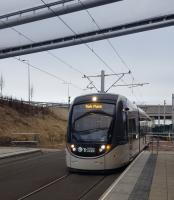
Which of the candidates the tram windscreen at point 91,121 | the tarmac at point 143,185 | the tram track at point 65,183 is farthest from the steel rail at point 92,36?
the tram track at point 65,183

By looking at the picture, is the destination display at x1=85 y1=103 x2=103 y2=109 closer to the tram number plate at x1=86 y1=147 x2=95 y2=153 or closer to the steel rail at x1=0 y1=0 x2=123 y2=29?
the tram number plate at x1=86 y1=147 x2=95 y2=153

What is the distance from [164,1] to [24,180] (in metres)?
16.0

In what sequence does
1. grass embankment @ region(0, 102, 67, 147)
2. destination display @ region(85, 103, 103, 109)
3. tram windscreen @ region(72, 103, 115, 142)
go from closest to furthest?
tram windscreen @ region(72, 103, 115, 142)
destination display @ region(85, 103, 103, 109)
grass embankment @ region(0, 102, 67, 147)

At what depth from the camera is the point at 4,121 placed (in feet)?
177

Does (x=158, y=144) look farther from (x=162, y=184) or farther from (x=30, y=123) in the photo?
(x=30, y=123)

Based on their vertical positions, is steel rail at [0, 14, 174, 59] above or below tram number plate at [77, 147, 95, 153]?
above

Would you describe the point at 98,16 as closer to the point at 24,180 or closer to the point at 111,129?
the point at 111,129

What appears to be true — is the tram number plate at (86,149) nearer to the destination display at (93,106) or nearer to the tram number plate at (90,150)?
the tram number plate at (90,150)

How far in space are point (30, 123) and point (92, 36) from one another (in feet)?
84.6

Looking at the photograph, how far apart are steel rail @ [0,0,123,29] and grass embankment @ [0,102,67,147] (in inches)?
742

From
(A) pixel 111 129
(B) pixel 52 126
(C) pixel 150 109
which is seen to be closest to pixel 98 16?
(A) pixel 111 129

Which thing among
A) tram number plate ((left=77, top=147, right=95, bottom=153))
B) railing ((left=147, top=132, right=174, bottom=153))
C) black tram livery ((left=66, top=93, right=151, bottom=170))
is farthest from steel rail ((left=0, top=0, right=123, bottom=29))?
railing ((left=147, top=132, right=174, bottom=153))

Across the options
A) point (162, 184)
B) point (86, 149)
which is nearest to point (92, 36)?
point (86, 149)

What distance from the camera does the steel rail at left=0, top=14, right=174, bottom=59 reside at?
3175 centimetres
